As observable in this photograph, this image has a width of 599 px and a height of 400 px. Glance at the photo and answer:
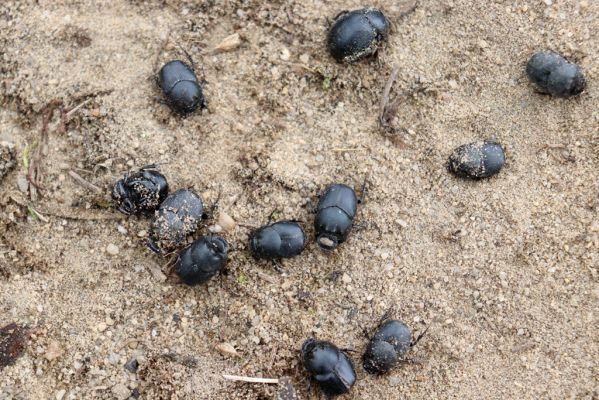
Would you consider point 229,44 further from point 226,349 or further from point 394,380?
point 394,380

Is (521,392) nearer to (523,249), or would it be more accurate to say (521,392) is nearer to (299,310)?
(523,249)

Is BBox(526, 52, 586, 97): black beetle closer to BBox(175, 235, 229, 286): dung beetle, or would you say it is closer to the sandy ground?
the sandy ground

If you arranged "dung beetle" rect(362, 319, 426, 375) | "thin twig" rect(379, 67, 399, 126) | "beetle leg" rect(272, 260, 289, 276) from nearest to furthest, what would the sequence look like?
"dung beetle" rect(362, 319, 426, 375) → "beetle leg" rect(272, 260, 289, 276) → "thin twig" rect(379, 67, 399, 126)

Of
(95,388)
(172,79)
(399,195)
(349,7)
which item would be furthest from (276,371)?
(349,7)

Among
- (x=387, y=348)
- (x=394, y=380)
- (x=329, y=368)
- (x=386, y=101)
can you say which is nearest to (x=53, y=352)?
(x=329, y=368)

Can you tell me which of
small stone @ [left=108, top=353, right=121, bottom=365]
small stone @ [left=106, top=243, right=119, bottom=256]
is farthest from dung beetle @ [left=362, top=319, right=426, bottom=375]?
small stone @ [left=106, top=243, right=119, bottom=256]

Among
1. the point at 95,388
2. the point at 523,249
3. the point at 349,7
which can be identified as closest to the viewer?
the point at 95,388
